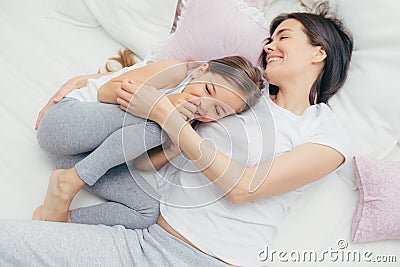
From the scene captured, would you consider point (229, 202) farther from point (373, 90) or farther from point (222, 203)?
point (373, 90)

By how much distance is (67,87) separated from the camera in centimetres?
137

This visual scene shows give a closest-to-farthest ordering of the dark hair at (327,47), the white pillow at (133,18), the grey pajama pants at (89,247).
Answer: the grey pajama pants at (89,247) < the dark hair at (327,47) < the white pillow at (133,18)

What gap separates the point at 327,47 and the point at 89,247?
699 millimetres

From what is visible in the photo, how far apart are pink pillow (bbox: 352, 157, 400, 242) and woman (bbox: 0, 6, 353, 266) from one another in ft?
0.48

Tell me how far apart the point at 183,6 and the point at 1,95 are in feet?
1.77

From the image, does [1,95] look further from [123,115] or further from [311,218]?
Answer: [311,218]

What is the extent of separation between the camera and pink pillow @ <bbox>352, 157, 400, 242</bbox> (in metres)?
1.25

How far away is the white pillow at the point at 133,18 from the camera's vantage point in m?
1.55

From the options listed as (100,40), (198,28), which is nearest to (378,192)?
(198,28)

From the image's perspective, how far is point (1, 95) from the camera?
143cm

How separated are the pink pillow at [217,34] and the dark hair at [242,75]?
5.0 inches

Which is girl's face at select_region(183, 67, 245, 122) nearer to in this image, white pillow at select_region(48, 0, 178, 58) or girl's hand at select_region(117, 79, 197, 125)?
girl's hand at select_region(117, 79, 197, 125)

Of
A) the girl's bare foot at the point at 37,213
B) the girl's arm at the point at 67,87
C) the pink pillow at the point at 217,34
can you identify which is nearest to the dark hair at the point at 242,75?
the pink pillow at the point at 217,34

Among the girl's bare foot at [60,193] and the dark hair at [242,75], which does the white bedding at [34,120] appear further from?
the dark hair at [242,75]
